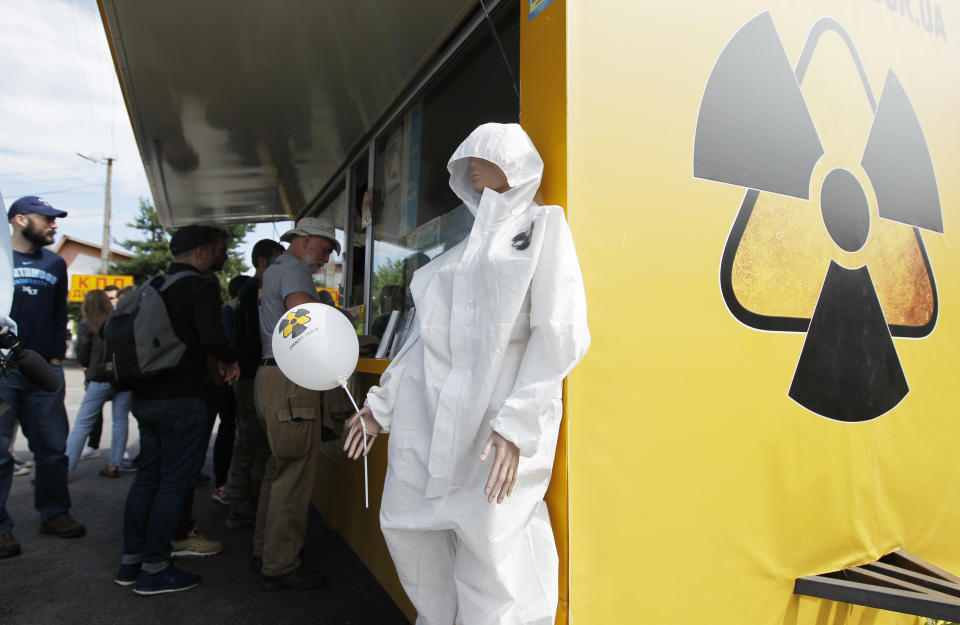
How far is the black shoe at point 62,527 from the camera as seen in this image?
11.7 ft

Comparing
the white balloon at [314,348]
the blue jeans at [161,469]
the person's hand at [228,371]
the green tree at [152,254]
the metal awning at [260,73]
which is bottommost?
the blue jeans at [161,469]

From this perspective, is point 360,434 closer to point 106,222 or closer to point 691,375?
point 691,375

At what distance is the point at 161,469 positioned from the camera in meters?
2.78

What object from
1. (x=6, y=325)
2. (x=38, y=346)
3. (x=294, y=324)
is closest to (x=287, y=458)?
(x=294, y=324)

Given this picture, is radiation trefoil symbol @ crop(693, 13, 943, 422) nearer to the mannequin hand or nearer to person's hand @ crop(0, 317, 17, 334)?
the mannequin hand

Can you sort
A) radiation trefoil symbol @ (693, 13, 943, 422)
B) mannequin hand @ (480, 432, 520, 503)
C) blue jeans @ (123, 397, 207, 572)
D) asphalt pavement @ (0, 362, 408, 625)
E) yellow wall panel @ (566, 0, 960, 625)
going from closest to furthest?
mannequin hand @ (480, 432, 520, 503), yellow wall panel @ (566, 0, 960, 625), radiation trefoil symbol @ (693, 13, 943, 422), asphalt pavement @ (0, 362, 408, 625), blue jeans @ (123, 397, 207, 572)

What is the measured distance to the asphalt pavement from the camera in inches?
101

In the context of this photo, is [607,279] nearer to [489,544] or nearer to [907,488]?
[489,544]

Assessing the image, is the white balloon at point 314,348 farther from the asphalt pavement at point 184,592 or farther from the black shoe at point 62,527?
the black shoe at point 62,527

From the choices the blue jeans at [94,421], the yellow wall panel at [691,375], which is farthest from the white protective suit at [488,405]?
the blue jeans at [94,421]

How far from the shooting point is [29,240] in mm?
3285

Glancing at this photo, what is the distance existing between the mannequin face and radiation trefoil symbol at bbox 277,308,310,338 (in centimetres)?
Result: 76

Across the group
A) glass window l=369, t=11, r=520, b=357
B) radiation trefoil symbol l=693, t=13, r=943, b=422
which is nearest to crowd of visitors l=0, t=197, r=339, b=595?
glass window l=369, t=11, r=520, b=357

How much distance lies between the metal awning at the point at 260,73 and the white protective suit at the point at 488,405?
1382mm
